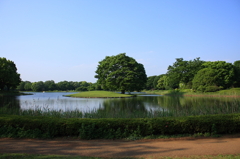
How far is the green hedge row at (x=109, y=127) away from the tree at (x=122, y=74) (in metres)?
34.4

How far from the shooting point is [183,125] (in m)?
8.27

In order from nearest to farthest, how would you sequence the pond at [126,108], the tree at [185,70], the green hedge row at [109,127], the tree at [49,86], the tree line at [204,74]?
1. the green hedge row at [109,127]
2. the pond at [126,108]
3. the tree line at [204,74]
4. the tree at [185,70]
5. the tree at [49,86]

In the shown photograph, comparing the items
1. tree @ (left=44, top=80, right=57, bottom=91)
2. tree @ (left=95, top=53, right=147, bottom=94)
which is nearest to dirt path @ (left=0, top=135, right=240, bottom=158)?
tree @ (left=95, top=53, right=147, bottom=94)

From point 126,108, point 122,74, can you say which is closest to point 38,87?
point 122,74

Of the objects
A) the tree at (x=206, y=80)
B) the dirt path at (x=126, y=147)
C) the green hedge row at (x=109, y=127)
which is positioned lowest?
the dirt path at (x=126, y=147)

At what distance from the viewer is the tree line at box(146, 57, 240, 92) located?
150 ft

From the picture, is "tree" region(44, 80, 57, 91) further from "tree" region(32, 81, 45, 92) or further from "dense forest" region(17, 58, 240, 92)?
"dense forest" region(17, 58, 240, 92)

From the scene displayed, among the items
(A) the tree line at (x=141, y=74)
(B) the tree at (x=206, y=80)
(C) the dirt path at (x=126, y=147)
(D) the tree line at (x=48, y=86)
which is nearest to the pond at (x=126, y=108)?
(C) the dirt path at (x=126, y=147)

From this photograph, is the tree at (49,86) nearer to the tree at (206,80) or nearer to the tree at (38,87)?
the tree at (38,87)

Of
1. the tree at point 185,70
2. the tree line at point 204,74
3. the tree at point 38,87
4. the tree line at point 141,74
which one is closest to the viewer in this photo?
the tree line at point 141,74

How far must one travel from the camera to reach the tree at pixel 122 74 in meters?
44.2

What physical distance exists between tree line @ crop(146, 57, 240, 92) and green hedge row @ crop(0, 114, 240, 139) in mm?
39651

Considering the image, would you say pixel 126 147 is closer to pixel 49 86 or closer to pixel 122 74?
pixel 122 74

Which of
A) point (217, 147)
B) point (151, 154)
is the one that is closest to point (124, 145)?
point (151, 154)
